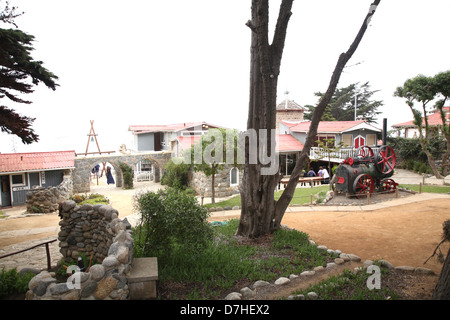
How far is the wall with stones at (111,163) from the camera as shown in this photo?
70.3 ft

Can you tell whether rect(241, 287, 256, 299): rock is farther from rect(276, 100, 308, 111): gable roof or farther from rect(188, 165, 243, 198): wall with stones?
rect(276, 100, 308, 111): gable roof

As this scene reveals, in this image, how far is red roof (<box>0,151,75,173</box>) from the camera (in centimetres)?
1790

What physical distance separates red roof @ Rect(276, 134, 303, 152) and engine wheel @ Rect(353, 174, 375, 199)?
952cm

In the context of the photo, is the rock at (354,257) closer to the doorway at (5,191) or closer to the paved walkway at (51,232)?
the paved walkway at (51,232)

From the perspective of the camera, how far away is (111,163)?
23281mm

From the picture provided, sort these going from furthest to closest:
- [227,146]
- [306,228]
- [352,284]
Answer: [227,146]
[306,228]
[352,284]

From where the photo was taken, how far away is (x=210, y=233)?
6.20 meters

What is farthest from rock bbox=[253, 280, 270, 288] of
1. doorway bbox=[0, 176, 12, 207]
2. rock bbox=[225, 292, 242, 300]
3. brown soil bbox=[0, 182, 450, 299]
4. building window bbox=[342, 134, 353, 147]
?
building window bbox=[342, 134, 353, 147]

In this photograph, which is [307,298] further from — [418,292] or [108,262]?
[108,262]

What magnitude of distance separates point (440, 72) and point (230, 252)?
16.2m

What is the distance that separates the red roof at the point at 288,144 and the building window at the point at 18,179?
668 inches

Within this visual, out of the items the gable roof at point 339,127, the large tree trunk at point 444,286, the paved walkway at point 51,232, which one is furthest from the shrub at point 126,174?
the large tree trunk at point 444,286

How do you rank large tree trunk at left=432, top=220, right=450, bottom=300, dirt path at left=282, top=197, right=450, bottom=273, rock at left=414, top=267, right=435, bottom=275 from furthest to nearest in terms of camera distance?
dirt path at left=282, top=197, right=450, bottom=273 → rock at left=414, top=267, right=435, bottom=275 → large tree trunk at left=432, top=220, right=450, bottom=300

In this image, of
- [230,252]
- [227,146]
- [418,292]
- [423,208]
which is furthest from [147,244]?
[423,208]
